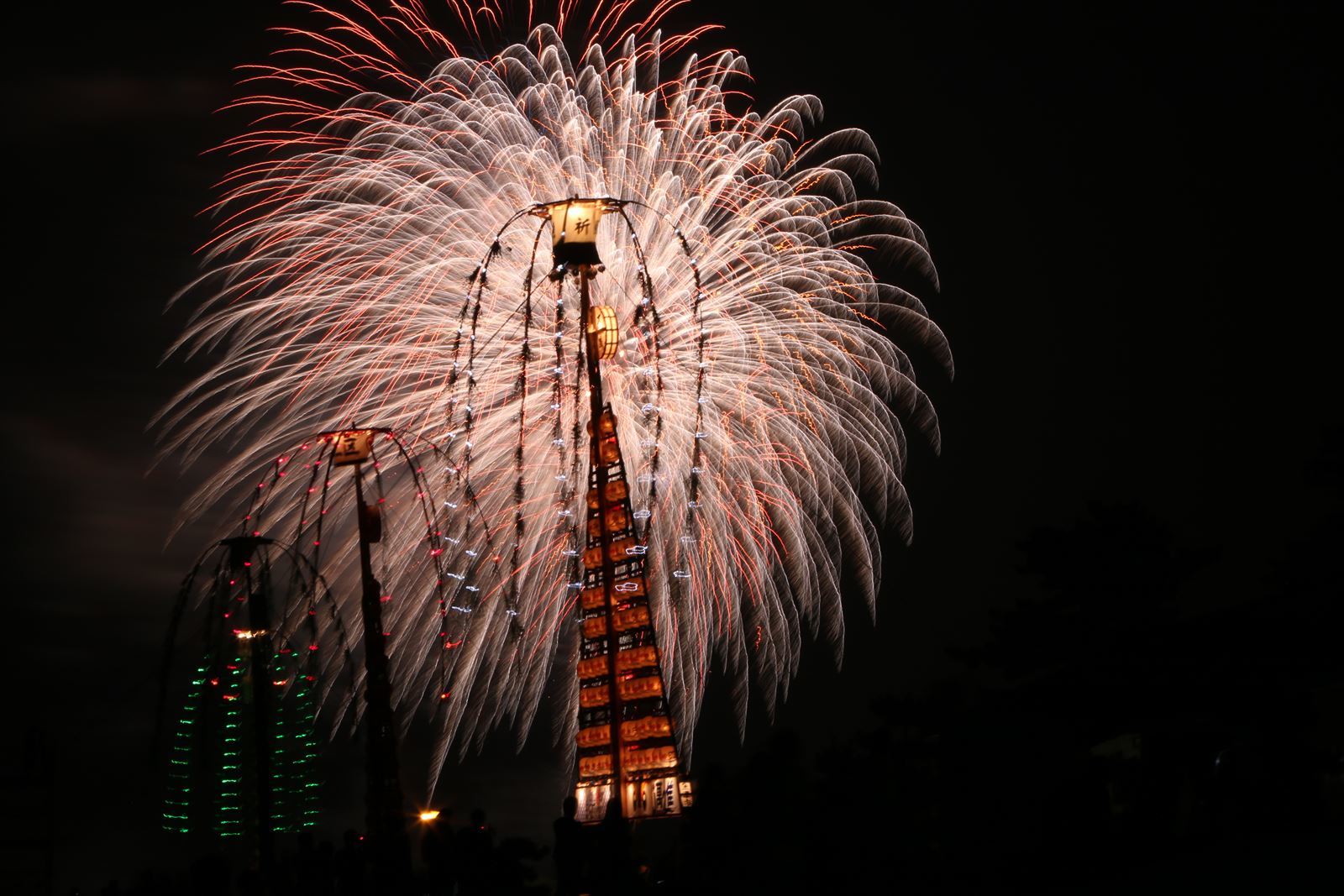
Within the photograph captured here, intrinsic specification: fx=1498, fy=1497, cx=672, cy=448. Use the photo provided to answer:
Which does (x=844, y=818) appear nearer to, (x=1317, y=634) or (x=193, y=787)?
(x=1317, y=634)

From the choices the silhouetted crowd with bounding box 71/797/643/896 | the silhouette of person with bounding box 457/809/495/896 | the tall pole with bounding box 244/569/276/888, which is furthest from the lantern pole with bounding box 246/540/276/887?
the silhouette of person with bounding box 457/809/495/896

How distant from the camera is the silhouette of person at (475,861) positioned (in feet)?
60.0

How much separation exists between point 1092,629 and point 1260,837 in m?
24.4

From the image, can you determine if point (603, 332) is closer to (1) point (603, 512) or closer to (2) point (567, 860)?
(1) point (603, 512)

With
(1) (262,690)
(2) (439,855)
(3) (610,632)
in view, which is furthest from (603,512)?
(2) (439,855)

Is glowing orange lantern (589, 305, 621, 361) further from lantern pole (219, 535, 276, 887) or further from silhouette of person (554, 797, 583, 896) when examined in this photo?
silhouette of person (554, 797, 583, 896)

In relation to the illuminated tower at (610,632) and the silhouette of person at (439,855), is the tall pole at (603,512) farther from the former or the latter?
the silhouette of person at (439,855)

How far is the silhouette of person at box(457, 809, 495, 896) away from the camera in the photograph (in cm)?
1830

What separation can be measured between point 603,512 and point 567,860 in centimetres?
1174

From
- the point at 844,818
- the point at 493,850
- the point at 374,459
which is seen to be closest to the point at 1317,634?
the point at 844,818

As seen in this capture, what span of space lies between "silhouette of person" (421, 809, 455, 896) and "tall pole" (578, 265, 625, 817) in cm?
814

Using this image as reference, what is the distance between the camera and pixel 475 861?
18359mm

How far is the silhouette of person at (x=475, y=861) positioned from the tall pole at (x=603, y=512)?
966 cm

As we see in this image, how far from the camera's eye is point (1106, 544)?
41906 mm
